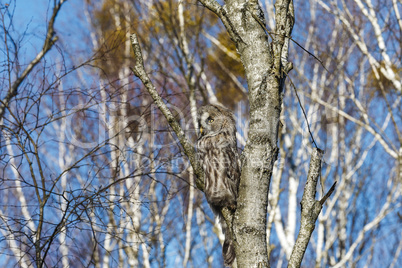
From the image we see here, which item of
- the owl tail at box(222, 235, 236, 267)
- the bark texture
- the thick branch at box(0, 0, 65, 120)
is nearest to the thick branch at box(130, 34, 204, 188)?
the bark texture

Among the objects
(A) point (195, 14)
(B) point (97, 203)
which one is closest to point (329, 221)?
(A) point (195, 14)

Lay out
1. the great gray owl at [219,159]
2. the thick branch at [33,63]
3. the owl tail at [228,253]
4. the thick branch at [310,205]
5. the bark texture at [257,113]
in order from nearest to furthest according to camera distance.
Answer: the bark texture at [257,113], the thick branch at [310,205], the great gray owl at [219,159], the owl tail at [228,253], the thick branch at [33,63]

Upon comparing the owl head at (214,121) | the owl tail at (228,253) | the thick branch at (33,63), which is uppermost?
the thick branch at (33,63)

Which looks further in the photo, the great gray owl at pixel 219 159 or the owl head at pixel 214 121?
the owl head at pixel 214 121

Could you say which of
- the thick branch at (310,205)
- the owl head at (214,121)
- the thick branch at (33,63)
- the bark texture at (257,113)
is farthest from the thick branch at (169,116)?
the thick branch at (33,63)

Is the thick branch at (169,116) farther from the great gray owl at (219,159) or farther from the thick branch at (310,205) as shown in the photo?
the thick branch at (310,205)

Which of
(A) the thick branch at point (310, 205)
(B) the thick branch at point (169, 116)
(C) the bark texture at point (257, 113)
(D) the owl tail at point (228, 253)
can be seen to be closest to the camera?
(C) the bark texture at point (257, 113)

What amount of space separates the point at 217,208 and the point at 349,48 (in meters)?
6.72

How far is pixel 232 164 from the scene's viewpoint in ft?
11.7

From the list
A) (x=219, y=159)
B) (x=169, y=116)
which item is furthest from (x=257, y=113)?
(x=219, y=159)

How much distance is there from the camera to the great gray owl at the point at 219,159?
3.37 metres

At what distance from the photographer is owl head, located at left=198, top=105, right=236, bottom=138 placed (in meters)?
3.86

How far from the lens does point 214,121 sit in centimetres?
395

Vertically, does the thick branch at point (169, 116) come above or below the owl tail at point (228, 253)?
above
